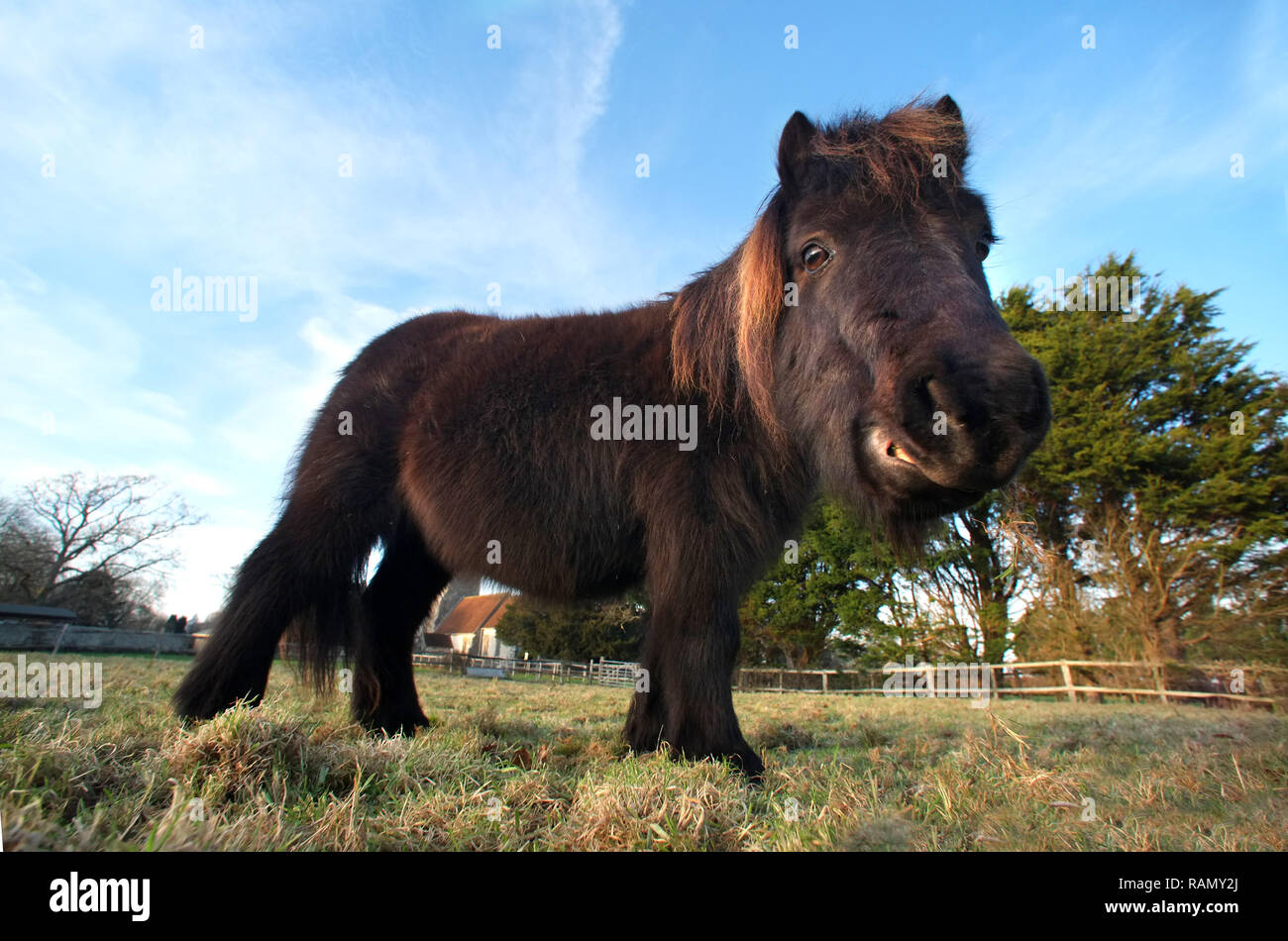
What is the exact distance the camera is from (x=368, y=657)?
4027 mm

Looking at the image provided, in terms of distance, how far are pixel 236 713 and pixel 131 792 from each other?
35 centimetres

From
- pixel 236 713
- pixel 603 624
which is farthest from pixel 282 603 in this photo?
pixel 603 624

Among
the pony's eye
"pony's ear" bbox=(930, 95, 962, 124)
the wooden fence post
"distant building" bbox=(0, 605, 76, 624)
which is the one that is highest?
"pony's ear" bbox=(930, 95, 962, 124)

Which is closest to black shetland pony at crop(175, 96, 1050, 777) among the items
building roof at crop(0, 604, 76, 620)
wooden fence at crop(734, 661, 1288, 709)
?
wooden fence at crop(734, 661, 1288, 709)

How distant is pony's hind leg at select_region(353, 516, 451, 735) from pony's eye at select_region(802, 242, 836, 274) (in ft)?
9.16

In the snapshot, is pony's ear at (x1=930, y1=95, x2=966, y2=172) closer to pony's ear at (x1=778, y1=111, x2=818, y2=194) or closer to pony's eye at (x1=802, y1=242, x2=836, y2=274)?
pony's ear at (x1=778, y1=111, x2=818, y2=194)

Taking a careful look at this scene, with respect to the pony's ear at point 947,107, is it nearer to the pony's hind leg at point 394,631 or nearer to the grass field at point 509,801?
the grass field at point 509,801

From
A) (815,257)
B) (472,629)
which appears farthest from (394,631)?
(472,629)

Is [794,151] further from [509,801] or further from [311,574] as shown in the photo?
[311,574]

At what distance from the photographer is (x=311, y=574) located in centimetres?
340

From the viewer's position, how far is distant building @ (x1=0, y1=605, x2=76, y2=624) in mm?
23906

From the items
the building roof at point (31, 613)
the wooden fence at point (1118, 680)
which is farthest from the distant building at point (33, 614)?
the wooden fence at point (1118, 680)

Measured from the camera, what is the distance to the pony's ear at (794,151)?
2.96m
